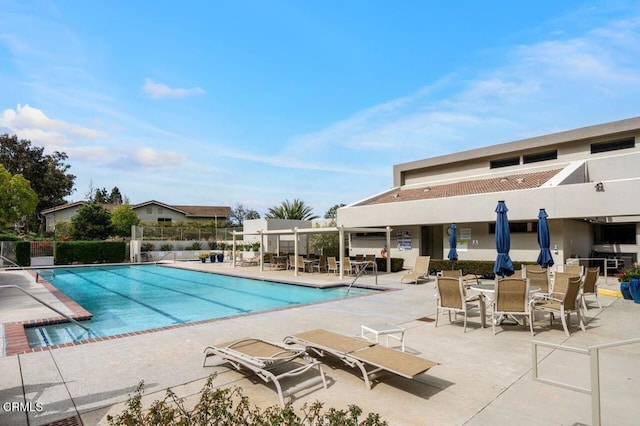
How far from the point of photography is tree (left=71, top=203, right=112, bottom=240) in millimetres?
34469

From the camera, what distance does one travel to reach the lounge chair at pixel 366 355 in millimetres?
4254

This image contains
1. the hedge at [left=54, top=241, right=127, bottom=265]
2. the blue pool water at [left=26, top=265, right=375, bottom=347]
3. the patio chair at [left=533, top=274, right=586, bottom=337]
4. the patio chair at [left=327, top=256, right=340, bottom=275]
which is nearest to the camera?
the patio chair at [left=533, top=274, right=586, bottom=337]

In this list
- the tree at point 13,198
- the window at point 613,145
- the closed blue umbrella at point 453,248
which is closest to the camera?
the closed blue umbrella at point 453,248

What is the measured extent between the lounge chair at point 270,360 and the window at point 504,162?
2410cm

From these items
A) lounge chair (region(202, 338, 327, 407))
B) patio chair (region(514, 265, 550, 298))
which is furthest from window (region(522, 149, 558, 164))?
lounge chair (region(202, 338, 327, 407))

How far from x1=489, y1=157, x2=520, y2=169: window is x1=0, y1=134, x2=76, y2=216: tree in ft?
177

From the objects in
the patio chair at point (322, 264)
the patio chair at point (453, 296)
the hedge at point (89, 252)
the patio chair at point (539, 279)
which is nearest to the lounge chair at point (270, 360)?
the patio chair at point (453, 296)

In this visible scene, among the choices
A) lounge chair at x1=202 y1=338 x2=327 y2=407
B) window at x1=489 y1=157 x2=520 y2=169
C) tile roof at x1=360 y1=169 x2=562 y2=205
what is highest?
window at x1=489 y1=157 x2=520 y2=169

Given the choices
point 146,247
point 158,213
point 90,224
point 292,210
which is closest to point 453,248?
point 292,210

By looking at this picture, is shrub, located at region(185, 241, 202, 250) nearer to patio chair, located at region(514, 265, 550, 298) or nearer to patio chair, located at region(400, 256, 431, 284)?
patio chair, located at region(400, 256, 431, 284)

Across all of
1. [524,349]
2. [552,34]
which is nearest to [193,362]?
[524,349]

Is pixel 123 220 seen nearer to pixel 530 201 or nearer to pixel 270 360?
pixel 530 201

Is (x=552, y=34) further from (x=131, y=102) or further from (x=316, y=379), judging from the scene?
(x=131, y=102)

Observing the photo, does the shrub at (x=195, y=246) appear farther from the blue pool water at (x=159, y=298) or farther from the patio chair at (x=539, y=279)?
the patio chair at (x=539, y=279)
